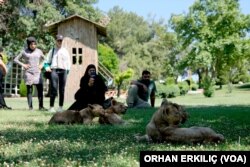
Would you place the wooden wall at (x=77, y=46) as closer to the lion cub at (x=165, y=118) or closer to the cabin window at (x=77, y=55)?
the cabin window at (x=77, y=55)

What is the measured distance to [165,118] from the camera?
559 centimetres

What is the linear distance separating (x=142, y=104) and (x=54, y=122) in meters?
6.10

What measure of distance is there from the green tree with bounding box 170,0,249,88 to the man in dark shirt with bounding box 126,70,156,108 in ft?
122

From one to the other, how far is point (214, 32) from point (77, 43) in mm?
27839

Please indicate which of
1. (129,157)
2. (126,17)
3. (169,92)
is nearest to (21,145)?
(129,157)

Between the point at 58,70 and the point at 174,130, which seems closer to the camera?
the point at 174,130

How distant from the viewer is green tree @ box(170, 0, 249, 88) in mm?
51375

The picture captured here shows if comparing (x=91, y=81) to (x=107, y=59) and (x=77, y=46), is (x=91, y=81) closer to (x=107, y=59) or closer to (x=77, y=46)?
(x=77, y=46)

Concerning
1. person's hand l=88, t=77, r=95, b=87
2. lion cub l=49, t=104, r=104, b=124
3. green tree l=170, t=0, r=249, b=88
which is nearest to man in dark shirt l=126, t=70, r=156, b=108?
person's hand l=88, t=77, r=95, b=87

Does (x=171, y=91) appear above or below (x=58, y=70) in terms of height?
below

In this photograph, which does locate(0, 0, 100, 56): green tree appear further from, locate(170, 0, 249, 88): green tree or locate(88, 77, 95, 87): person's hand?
locate(88, 77, 95, 87): person's hand

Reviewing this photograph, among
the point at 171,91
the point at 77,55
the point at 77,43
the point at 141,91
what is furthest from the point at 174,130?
the point at 171,91

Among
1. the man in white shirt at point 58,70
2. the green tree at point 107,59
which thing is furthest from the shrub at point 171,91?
the man in white shirt at point 58,70

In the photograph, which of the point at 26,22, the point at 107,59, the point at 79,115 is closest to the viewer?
the point at 79,115
